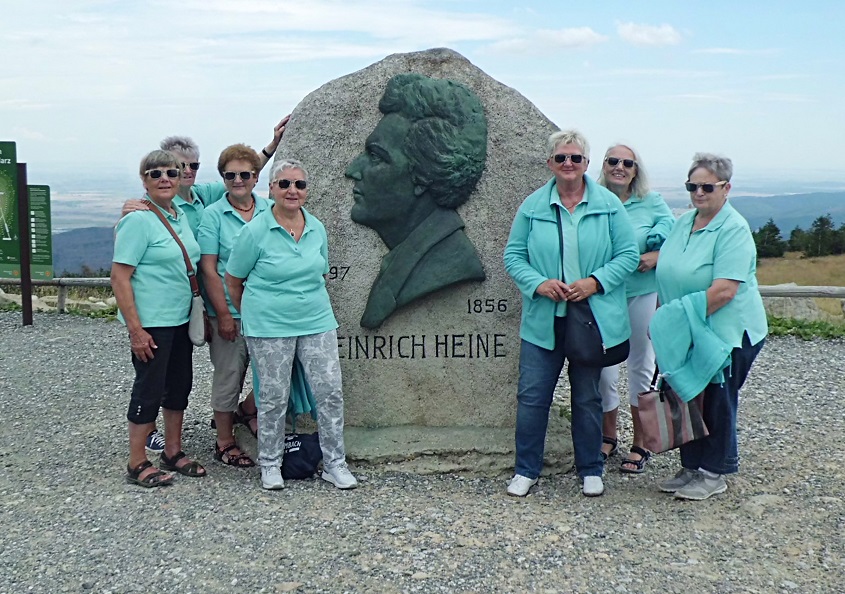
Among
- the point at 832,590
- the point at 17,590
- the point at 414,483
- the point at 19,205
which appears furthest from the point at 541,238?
the point at 19,205

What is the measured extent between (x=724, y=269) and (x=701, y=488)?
1159 mm

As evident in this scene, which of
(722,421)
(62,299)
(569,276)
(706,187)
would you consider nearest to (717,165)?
(706,187)

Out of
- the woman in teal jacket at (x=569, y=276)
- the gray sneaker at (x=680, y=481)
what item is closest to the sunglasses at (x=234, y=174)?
the woman in teal jacket at (x=569, y=276)

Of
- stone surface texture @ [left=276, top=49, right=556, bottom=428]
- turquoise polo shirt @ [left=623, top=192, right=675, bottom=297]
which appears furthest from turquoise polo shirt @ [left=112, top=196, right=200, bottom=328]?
turquoise polo shirt @ [left=623, top=192, right=675, bottom=297]

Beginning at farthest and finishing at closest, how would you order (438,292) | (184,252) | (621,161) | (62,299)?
(62,299)
(438,292)
(621,161)
(184,252)

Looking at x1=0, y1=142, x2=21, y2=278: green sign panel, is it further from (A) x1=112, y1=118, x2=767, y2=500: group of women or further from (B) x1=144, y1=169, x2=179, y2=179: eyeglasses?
(B) x1=144, y1=169, x2=179, y2=179: eyeglasses

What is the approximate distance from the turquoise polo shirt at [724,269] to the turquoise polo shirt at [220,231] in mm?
2073

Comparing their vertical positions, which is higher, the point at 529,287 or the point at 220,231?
the point at 220,231

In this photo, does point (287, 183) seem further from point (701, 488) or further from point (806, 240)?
point (806, 240)

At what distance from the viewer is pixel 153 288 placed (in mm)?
4332

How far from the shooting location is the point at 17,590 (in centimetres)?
353

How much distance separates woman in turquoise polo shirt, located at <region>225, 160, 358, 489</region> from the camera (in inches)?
169

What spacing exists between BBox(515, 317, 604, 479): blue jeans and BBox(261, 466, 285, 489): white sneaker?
1250 mm

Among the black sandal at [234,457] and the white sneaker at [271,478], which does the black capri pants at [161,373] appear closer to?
the black sandal at [234,457]
